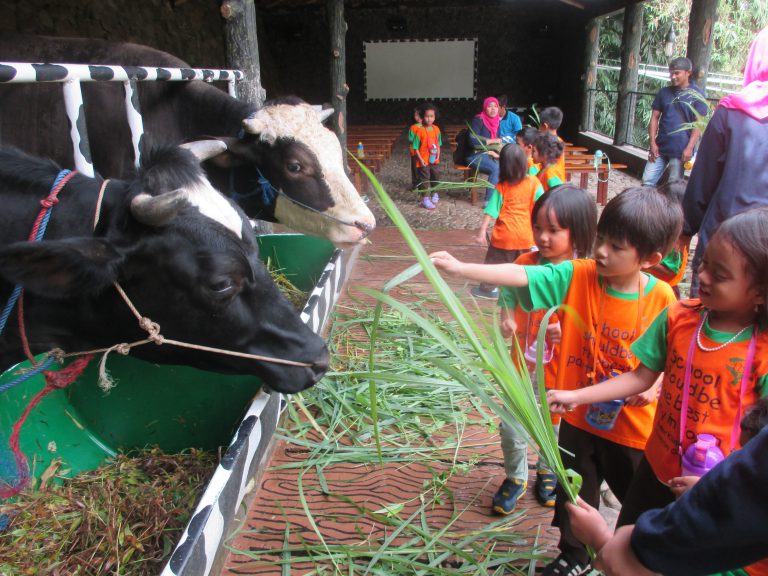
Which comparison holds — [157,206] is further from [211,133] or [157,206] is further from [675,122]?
[675,122]

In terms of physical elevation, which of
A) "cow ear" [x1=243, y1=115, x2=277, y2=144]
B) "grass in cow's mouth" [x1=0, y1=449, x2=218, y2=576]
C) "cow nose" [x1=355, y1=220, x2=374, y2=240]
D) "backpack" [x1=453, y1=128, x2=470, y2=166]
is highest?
"cow ear" [x1=243, y1=115, x2=277, y2=144]

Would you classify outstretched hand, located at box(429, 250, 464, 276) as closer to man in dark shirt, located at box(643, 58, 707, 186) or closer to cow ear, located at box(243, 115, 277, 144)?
cow ear, located at box(243, 115, 277, 144)

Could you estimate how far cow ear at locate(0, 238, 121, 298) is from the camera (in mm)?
1430

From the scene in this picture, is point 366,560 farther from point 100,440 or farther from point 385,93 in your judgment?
point 385,93

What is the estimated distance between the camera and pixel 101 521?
2.16 meters

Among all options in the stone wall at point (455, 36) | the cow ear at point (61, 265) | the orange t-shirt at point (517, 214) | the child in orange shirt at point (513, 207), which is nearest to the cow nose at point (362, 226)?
the child in orange shirt at point (513, 207)

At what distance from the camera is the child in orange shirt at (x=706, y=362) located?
4.19ft

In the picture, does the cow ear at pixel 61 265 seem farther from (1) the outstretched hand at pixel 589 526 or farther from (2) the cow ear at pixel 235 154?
(2) the cow ear at pixel 235 154

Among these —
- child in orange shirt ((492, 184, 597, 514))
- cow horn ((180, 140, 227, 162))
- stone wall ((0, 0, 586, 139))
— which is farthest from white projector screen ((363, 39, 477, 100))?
child in orange shirt ((492, 184, 597, 514))

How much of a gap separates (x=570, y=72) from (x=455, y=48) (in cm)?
298

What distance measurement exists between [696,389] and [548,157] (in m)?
3.26

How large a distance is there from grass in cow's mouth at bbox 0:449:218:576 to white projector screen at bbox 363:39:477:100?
14.2 metres

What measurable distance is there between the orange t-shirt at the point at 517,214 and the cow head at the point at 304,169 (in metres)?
1.01

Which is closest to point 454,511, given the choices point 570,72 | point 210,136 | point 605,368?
point 605,368
